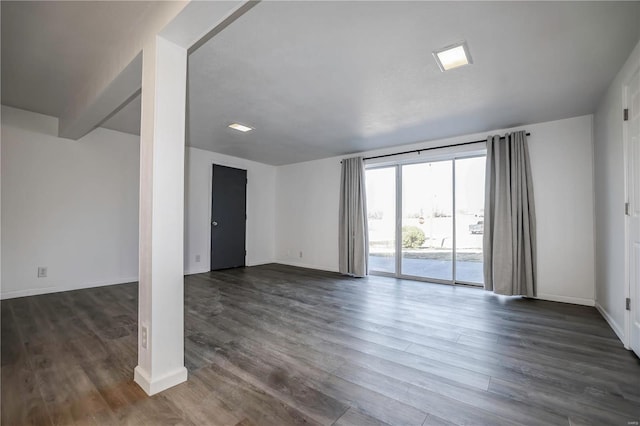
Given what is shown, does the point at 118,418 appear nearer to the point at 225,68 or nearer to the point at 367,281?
the point at 225,68

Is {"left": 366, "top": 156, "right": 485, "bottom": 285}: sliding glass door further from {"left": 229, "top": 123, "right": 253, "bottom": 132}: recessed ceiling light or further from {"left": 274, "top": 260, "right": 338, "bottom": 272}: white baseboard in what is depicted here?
{"left": 229, "top": 123, "right": 253, "bottom": 132}: recessed ceiling light

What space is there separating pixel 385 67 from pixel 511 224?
2.92 metres

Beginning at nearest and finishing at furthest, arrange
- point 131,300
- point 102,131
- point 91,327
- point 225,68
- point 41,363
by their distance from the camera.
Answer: point 41,363 → point 225,68 → point 91,327 → point 131,300 → point 102,131

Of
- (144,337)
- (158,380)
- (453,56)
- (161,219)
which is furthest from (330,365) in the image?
(453,56)

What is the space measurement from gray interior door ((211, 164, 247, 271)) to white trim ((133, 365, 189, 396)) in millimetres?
3993

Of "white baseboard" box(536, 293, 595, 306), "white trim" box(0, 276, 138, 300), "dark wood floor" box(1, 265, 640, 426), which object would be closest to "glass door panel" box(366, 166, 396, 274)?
"dark wood floor" box(1, 265, 640, 426)

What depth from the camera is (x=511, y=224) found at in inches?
150

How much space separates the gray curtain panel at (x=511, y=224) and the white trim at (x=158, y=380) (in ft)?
13.1

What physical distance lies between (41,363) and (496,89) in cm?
461

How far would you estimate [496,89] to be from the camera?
2.79m

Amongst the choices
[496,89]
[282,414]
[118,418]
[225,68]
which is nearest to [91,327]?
[118,418]

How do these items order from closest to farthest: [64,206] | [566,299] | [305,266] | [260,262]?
[566,299], [64,206], [305,266], [260,262]

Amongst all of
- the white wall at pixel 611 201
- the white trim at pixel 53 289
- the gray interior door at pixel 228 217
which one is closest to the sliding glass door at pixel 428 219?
the white wall at pixel 611 201

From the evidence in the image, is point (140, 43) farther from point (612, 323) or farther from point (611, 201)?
Result: point (612, 323)
